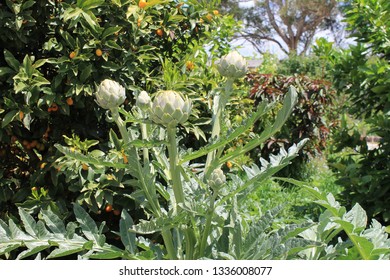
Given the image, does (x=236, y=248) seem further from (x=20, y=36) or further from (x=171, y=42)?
(x=171, y=42)

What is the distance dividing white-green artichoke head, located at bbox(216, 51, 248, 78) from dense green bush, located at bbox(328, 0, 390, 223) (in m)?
1.12

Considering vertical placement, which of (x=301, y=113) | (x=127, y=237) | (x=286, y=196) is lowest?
(x=286, y=196)

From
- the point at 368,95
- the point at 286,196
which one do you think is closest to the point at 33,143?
the point at 368,95

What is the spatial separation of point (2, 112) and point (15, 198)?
339 millimetres

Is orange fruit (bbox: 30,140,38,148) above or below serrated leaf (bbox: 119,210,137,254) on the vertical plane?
above

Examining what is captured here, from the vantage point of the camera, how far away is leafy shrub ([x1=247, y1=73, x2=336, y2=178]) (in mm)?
4766

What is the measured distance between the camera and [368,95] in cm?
244

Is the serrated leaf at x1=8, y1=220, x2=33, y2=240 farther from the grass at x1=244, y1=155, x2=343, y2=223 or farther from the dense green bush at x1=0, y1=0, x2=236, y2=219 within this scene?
the grass at x1=244, y1=155, x2=343, y2=223

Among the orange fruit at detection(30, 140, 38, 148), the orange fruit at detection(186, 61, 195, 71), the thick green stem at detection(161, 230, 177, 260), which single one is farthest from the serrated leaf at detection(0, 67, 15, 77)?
the thick green stem at detection(161, 230, 177, 260)

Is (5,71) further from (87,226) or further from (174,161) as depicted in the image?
(174,161)

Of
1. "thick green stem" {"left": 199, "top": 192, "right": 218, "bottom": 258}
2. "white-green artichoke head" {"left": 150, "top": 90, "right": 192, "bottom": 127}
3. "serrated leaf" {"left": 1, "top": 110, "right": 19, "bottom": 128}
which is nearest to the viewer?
"white-green artichoke head" {"left": 150, "top": 90, "right": 192, "bottom": 127}

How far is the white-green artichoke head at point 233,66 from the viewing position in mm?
1172

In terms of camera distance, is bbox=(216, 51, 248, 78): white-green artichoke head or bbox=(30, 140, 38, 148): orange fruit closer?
bbox=(216, 51, 248, 78): white-green artichoke head

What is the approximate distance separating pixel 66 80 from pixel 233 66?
0.91 meters
